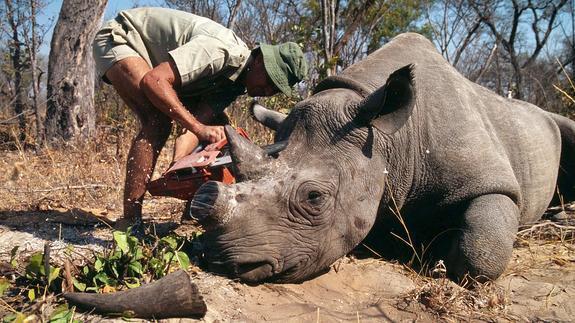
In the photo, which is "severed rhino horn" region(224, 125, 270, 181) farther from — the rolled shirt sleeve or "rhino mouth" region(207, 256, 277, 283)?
the rolled shirt sleeve

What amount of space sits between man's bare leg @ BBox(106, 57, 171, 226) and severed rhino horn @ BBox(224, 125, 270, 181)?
1245 mm

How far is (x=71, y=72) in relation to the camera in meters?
9.63

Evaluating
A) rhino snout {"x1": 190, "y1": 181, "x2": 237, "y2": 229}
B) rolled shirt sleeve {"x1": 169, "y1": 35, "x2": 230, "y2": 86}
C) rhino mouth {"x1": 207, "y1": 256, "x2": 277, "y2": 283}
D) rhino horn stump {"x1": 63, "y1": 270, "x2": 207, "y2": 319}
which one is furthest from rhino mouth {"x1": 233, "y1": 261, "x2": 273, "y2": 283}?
rolled shirt sleeve {"x1": 169, "y1": 35, "x2": 230, "y2": 86}

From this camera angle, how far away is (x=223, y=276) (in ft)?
10.7

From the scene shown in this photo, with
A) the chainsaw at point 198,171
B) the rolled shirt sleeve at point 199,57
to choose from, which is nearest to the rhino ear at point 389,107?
the chainsaw at point 198,171

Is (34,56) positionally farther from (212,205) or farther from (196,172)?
(212,205)

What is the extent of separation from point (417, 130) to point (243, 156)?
4.59 ft

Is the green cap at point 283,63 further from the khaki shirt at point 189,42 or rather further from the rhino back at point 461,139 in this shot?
the rhino back at point 461,139

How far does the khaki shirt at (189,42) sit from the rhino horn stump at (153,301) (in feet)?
6.63

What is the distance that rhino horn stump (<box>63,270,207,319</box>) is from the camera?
266cm

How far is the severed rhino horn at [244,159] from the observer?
132 inches

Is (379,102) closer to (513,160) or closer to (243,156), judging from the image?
(243,156)

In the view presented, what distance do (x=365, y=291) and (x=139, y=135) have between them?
212 centimetres

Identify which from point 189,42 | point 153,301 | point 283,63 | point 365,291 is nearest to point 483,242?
point 365,291
